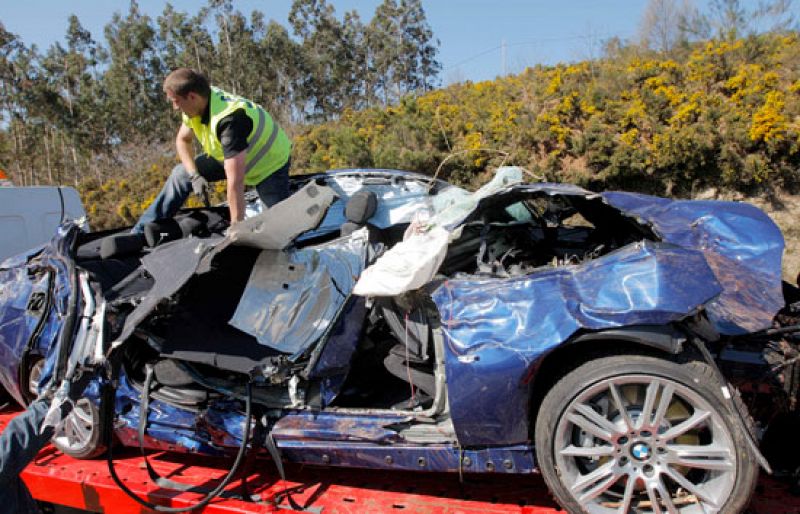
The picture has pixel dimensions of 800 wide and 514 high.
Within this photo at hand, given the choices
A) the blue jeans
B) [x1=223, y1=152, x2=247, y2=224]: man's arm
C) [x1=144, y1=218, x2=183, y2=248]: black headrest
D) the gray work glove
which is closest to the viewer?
[x1=144, y1=218, x2=183, y2=248]: black headrest

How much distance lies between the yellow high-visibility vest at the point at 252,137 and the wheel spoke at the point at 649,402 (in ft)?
9.09

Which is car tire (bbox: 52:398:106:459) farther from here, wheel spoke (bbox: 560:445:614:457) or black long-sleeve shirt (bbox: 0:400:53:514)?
wheel spoke (bbox: 560:445:614:457)

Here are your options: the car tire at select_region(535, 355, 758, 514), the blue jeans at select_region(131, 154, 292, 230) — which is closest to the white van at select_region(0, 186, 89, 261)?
the blue jeans at select_region(131, 154, 292, 230)

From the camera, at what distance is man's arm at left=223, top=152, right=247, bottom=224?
3.37 meters

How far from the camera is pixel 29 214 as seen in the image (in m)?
5.05

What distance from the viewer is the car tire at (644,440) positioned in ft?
6.14

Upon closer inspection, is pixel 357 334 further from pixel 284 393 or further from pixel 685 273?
pixel 685 273

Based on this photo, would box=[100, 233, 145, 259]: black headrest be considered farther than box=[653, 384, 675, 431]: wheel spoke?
Yes

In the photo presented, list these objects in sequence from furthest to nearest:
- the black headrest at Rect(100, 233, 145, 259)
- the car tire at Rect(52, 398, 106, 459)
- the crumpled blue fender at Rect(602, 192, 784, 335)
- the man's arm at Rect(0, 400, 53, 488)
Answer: the black headrest at Rect(100, 233, 145, 259), the car tire at Rect(52, 398, 106, 459), the crumpled blue fender at Rect(602, 192, 784, 335), the man's arm at Rect(0, 400, 53, 488)

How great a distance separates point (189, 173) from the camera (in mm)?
3832

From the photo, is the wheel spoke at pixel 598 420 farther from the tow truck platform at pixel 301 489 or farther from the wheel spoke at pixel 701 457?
the tow truck platform at pixel 301 489

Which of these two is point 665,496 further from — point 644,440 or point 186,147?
point 186,147

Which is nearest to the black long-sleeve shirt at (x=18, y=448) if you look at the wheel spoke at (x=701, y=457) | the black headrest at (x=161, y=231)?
the black headrest at (x=161, y=231)

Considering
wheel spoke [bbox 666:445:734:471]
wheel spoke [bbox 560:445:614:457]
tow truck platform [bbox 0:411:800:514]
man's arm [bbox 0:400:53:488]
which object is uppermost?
man's arm [bbox 0:400:53:488]
